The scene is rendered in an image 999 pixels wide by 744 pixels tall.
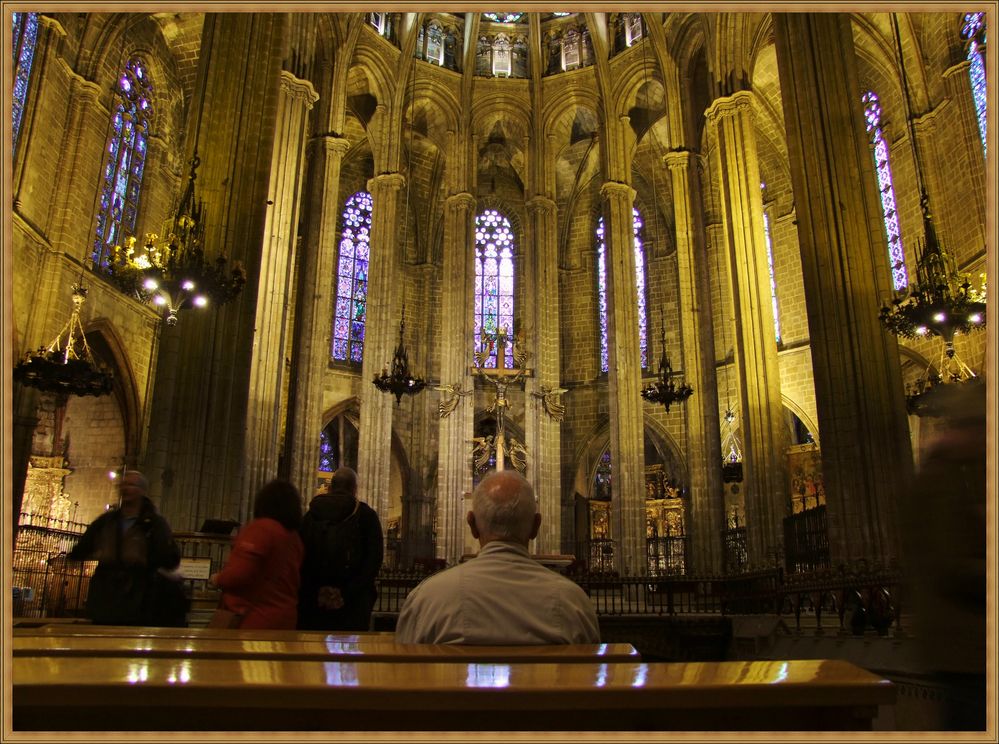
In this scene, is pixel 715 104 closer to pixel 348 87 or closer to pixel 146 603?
pixel 348 87

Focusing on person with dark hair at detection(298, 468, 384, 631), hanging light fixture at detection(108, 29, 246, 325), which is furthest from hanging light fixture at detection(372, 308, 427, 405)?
person with dark hair at detection(298, 468, 384, 631)

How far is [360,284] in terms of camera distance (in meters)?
25.3

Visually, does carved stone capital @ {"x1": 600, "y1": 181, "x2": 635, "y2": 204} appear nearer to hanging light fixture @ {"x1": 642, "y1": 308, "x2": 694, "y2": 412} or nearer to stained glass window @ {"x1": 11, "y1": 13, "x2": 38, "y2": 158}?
hanging light fixture @ {"x1": 642, "y1": 308, "x2": 694, "y2": 412}

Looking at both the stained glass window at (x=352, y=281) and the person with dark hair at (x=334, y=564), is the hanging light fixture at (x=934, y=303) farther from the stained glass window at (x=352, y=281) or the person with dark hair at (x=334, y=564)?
the stained glass window at (x=352, y=281)

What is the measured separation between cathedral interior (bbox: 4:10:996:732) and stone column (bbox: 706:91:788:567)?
0.06m

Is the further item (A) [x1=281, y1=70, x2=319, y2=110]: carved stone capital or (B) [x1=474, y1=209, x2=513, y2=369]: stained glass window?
(B) [x1=474, y1=209, x2=513, y2=369]: stained glass window

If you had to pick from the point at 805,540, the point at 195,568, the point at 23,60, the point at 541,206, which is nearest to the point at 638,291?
the point at 541,206

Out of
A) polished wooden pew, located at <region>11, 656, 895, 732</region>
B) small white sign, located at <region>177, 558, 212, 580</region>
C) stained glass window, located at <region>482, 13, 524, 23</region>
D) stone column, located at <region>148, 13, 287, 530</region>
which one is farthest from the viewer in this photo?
stained glass window, located at <region>482, 13, 524, 23</region>

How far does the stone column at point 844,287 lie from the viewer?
1018 cm

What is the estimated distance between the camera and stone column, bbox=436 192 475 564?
61.1 ft

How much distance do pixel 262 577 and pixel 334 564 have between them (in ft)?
2.14

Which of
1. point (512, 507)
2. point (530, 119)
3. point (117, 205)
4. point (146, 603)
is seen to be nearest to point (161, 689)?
point (512, 507)

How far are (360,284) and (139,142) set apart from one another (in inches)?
314

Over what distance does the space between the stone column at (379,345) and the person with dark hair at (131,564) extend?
13.0 metres
